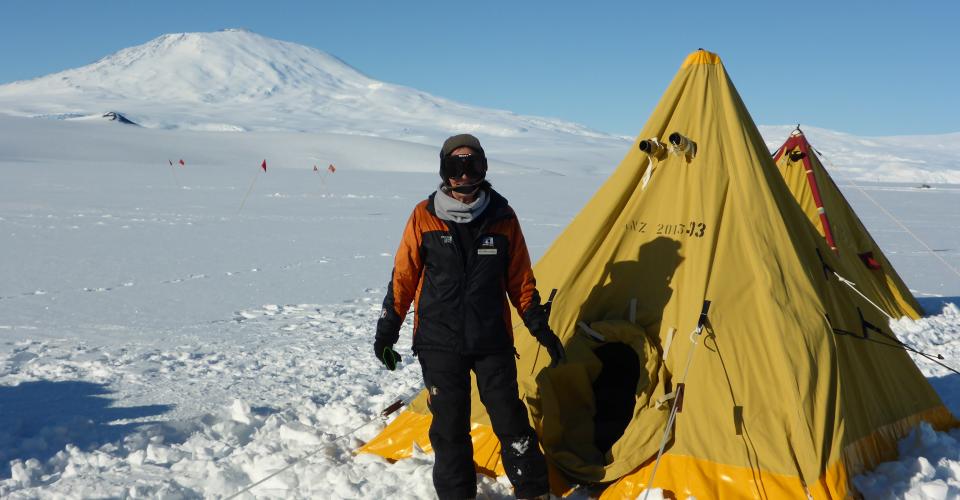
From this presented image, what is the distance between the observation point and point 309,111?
125 metres

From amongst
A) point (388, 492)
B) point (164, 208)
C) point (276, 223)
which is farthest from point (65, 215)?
point (388, 492)

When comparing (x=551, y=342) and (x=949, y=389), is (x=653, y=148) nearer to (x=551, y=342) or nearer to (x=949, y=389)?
(x=551, y=342)

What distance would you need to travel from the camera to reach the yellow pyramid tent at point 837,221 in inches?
323

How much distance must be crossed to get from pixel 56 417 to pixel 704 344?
420cm

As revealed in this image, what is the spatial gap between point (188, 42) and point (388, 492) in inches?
7081

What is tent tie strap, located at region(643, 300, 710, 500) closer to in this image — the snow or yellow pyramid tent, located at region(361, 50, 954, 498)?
yellow pyramid tent, located at region(361, 50, 954, 498)

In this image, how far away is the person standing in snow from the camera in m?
3.53

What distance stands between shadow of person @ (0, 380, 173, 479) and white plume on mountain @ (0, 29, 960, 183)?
48751 millimetres

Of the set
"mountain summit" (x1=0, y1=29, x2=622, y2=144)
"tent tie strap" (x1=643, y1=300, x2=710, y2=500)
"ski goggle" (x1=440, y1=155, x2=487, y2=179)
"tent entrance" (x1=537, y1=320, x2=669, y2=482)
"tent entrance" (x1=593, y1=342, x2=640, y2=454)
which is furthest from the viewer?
"mountain summit" (x1=0, y1=29, x2=622, y2=144)

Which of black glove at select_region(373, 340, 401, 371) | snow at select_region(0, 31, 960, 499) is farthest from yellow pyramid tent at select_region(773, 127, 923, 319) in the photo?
black glove at select_region(373, 340, 401, 371)

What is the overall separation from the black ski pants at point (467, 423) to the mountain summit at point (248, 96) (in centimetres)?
9923

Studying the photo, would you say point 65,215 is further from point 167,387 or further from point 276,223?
point 167,387

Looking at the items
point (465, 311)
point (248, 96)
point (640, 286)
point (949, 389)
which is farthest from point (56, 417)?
point (248, 96)

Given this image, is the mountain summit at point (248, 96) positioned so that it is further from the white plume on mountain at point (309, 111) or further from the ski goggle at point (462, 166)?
the ski goggle at point (462, 166)
